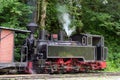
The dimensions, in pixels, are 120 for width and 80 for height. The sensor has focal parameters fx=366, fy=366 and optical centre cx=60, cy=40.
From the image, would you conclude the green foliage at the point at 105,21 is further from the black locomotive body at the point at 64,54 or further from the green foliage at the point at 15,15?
the green foliage at the point at 15,15

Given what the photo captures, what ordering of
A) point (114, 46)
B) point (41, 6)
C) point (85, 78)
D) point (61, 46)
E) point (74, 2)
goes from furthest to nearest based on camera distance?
point (114, 46) → point (74, 2) → point (41, 6) → point (61, 46) → point (85, 78)

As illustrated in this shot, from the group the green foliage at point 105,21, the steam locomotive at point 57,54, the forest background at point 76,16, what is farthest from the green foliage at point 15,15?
the green foliage at point 105,21

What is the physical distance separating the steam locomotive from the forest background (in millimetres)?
1506

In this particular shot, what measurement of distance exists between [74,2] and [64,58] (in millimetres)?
5733

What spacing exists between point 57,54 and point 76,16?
547 centimetres

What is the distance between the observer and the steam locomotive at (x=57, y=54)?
55.1ft

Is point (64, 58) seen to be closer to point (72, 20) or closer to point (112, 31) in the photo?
point (72, 20)

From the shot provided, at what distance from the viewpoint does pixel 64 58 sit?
696 inches

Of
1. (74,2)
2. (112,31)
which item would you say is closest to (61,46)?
(74,2)

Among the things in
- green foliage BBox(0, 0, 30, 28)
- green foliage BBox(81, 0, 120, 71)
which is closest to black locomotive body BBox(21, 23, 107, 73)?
green foliage BBox(0, 0, 30, 28)

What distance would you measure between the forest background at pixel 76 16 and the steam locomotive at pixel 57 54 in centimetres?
151

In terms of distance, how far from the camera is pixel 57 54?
17.2m

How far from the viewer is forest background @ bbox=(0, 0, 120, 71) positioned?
1914 cm

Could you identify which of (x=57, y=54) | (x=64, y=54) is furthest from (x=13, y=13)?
(x=64, y=54)
